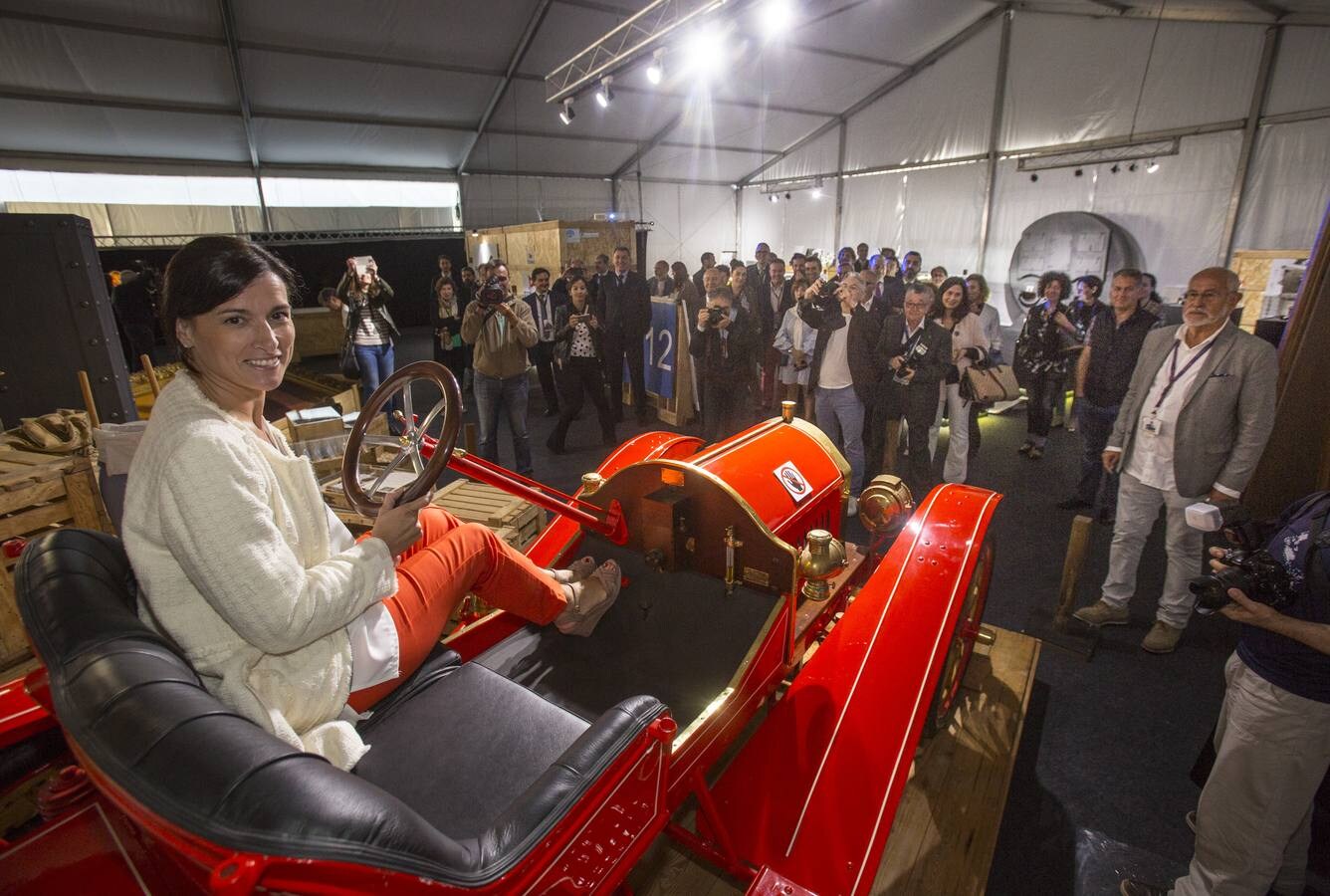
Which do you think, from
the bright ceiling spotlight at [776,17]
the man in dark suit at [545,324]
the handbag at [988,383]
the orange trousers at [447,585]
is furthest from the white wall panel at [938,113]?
the orange trousers at [447,585]

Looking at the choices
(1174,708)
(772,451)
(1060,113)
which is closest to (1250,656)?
(1174,708)

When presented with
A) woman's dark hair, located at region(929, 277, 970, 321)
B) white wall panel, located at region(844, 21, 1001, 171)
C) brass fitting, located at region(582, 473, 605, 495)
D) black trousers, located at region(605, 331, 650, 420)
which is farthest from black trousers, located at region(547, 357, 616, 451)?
white wall panel, located at region(844, 21, 1001, 171)

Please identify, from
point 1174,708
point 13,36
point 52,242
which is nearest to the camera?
point 1174,708

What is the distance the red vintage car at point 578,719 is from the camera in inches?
36.7

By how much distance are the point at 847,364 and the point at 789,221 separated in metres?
14.0

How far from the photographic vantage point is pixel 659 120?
15.2 metres

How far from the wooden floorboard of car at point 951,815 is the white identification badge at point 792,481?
3.96 ft

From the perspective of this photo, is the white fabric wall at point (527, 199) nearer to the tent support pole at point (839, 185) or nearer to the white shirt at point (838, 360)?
the tent support pole at point (839, 185)

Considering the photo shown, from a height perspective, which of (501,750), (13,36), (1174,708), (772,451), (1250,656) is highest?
(13,36)

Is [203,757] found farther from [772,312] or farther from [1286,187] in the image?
[1286,187]

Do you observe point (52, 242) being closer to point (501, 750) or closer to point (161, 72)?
point (501, 750)

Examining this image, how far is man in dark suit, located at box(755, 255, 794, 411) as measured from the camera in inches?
321

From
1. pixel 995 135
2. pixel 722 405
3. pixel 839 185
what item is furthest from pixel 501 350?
pixel 839 185

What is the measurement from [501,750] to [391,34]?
12.1 meters
